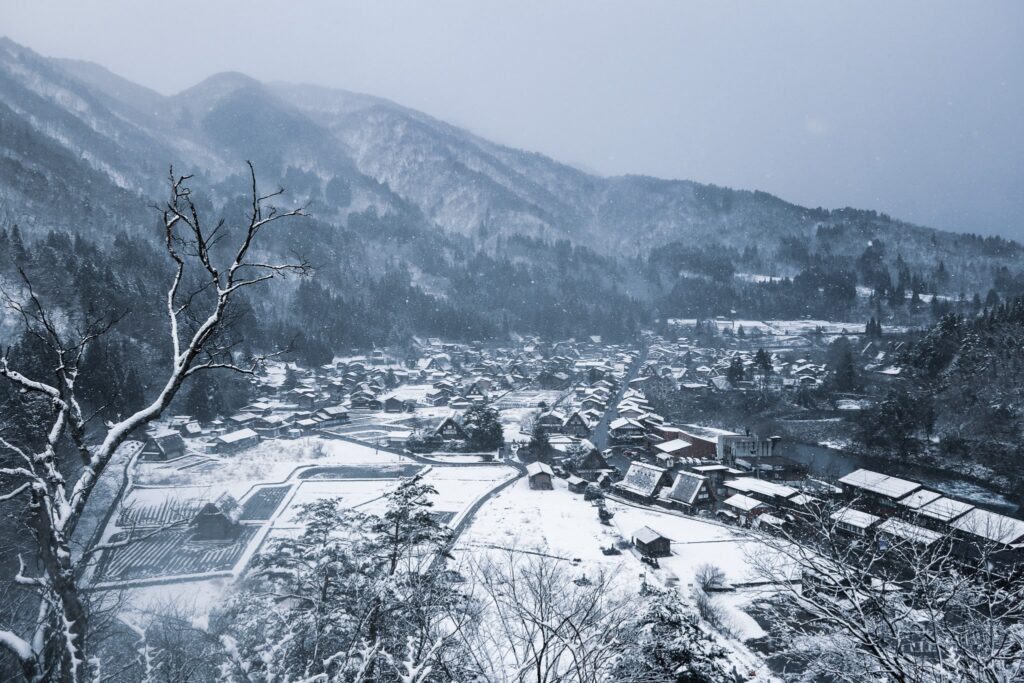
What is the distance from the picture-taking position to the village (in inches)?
540

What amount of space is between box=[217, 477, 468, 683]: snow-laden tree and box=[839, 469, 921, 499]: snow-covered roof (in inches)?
725

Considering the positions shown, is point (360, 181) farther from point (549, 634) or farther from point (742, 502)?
point (549, 634)

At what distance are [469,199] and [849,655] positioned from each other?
155 metres

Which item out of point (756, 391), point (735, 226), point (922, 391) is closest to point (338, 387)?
point (756, 391)

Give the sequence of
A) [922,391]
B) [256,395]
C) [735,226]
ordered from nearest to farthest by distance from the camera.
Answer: [922,391] < [256,395] < [735,226]

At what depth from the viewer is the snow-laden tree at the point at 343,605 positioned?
6910 millimetres

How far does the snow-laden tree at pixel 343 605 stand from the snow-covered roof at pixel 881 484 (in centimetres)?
1841

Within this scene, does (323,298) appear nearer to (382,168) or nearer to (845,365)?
(845,365)

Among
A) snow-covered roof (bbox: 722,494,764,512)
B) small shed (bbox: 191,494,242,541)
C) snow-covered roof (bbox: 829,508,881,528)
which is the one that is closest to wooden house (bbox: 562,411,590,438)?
snow-covered roof (bbox: 722,494,764,512)

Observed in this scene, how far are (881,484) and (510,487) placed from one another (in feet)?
51.6

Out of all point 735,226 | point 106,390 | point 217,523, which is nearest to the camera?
point 217,523

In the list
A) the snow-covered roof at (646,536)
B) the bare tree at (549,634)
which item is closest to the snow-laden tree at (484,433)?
the snow-covered roof at (646,536)

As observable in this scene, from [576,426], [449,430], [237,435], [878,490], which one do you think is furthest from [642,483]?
[237,435]

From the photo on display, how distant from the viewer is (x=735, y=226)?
483ft
